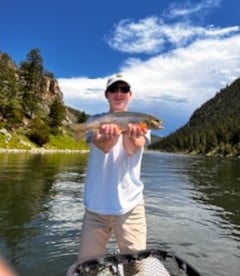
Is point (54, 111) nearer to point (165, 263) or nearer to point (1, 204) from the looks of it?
point (1, 204)

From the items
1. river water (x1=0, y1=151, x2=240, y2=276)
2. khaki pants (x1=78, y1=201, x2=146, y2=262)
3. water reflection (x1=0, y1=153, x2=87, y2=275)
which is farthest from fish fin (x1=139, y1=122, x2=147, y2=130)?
water reflection (x1=0, y1=153, x2=87, y2=275)

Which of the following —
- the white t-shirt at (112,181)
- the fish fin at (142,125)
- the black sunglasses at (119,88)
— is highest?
the black sunglasses at (119,88)

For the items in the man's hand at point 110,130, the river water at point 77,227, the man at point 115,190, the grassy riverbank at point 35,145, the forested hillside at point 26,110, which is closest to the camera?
the man's hand at point 110,130

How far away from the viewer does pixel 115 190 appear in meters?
6.75

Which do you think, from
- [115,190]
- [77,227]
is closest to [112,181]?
[115,190]

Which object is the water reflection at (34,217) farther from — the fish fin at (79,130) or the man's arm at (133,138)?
the man's arm at (133,138)

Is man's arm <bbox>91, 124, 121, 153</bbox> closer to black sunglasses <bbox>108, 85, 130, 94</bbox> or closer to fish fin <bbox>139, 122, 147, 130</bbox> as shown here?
fish fin <bbox>139, 122, 147, 130</bbox>

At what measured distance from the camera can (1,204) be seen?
1978cm

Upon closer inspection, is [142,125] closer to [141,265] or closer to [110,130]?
[110,130]

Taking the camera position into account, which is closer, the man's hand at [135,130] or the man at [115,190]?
the man's hand at [135,130]

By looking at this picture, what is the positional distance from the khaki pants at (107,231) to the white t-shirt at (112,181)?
165 millimetres

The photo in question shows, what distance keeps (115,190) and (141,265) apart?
1.17m

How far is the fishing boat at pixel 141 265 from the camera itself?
21.6ft

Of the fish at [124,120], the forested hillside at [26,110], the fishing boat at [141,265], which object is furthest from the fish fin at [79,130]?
the forested hillside at [26,110]
